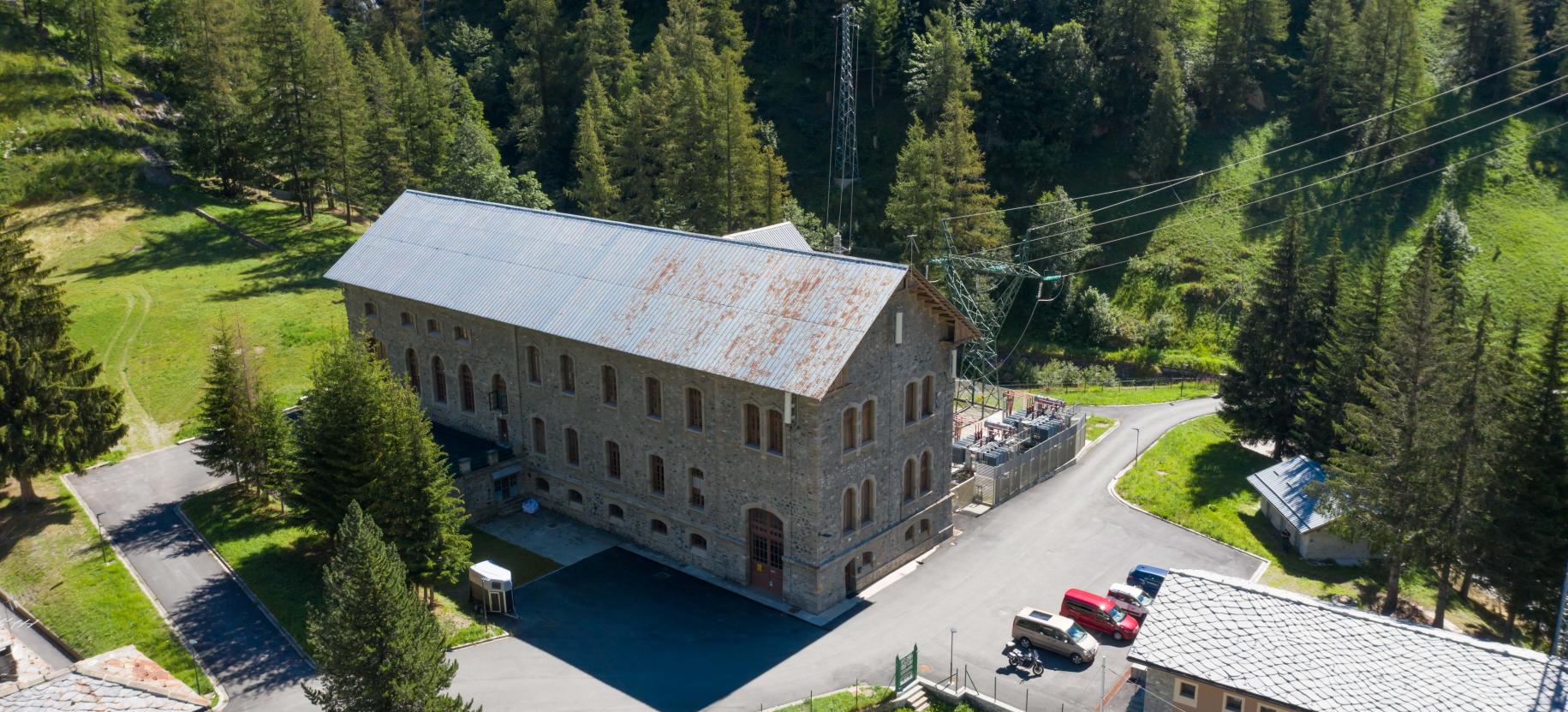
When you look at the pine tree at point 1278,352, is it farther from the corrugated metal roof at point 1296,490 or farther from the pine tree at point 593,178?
the pine tree at point 593,178

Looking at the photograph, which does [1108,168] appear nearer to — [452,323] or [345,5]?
[452,323]

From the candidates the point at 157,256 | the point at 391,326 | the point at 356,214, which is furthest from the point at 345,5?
the point at 391,326

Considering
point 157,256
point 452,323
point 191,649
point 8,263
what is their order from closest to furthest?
1. point 191,649
2. point 8,263
3. point 452,323
4. point 157,256

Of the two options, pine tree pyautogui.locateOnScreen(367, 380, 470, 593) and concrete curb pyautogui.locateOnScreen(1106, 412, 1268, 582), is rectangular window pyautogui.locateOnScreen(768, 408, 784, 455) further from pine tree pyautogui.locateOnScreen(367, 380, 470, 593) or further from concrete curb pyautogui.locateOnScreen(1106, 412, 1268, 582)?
concrete curb pyautogui.locateOnScreen(1106, 412, 1268, 582)

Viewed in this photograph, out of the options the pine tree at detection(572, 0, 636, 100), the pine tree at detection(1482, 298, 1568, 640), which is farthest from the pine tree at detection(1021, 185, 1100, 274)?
the pine tree at detection(1482, 298, 1568, 640)

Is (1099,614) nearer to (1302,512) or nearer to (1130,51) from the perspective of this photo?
(1302,512)
